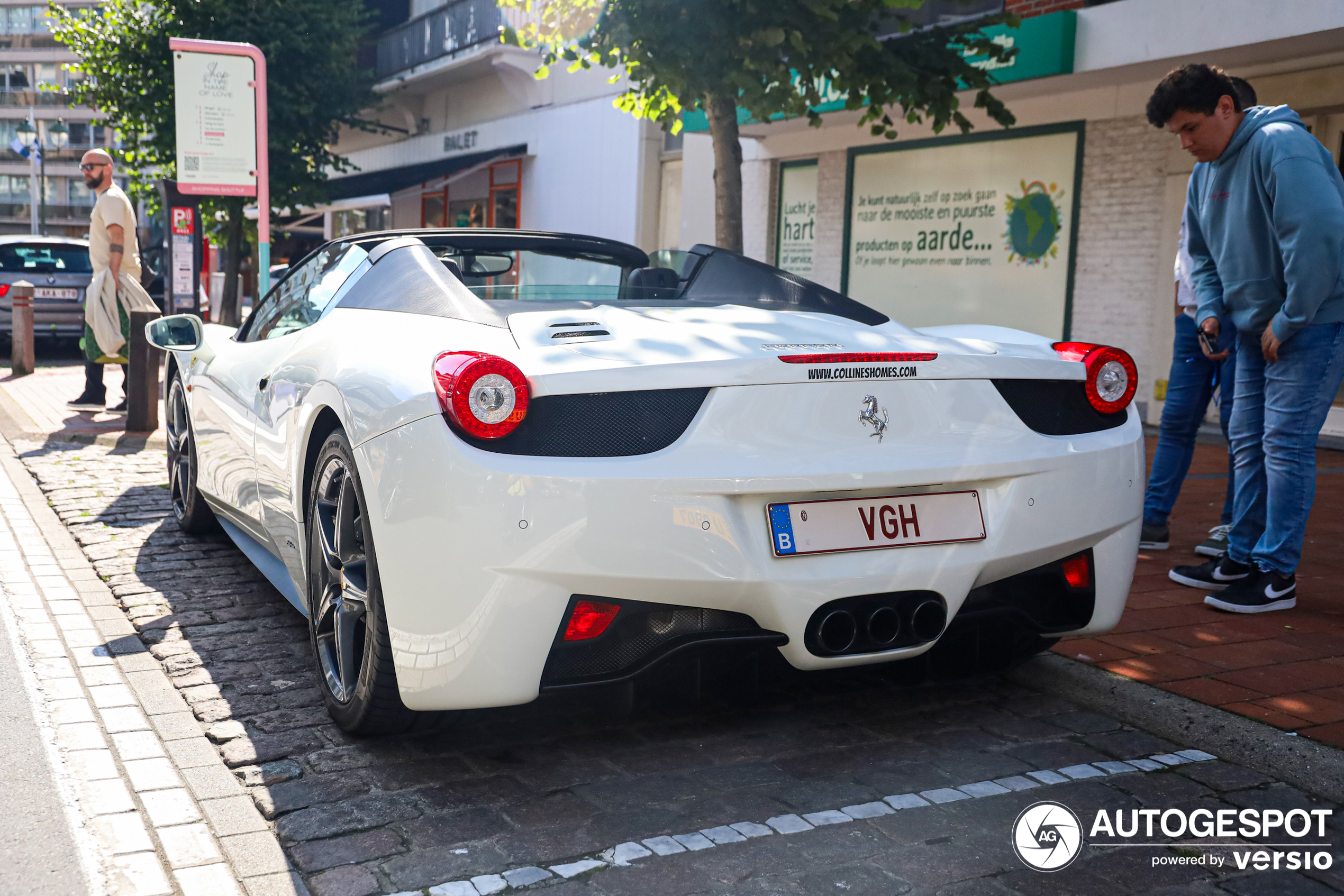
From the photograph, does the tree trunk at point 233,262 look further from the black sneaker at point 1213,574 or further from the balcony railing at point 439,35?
the black sneaker at point 1213,574

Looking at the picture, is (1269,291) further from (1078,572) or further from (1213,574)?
(1078,572)

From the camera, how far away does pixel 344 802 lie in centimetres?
284

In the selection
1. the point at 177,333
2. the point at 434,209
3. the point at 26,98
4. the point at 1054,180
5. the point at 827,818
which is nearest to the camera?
the point at 827,818

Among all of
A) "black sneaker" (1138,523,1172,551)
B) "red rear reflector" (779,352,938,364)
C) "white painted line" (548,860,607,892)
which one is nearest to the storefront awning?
"black sneaker" (1138,523,1172,551)

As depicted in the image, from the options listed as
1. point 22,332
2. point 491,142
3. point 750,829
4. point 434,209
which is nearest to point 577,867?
point 750,829

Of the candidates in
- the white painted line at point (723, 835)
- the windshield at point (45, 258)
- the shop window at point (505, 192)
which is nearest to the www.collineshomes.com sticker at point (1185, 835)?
the white painted line at point (723, 835)

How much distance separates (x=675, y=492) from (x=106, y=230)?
27.2 ft

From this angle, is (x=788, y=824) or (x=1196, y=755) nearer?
(x=788, y=824)

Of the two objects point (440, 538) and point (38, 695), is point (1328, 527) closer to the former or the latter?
point (440, 538)

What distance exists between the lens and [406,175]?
24.8 m

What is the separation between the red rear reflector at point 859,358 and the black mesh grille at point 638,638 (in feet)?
1.97

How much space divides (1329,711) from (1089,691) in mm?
620

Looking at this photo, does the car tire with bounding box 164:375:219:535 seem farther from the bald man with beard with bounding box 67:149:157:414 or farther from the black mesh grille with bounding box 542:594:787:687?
the bald man with beard with bounding box 67:149:157:414

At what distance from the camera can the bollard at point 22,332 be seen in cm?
1327
